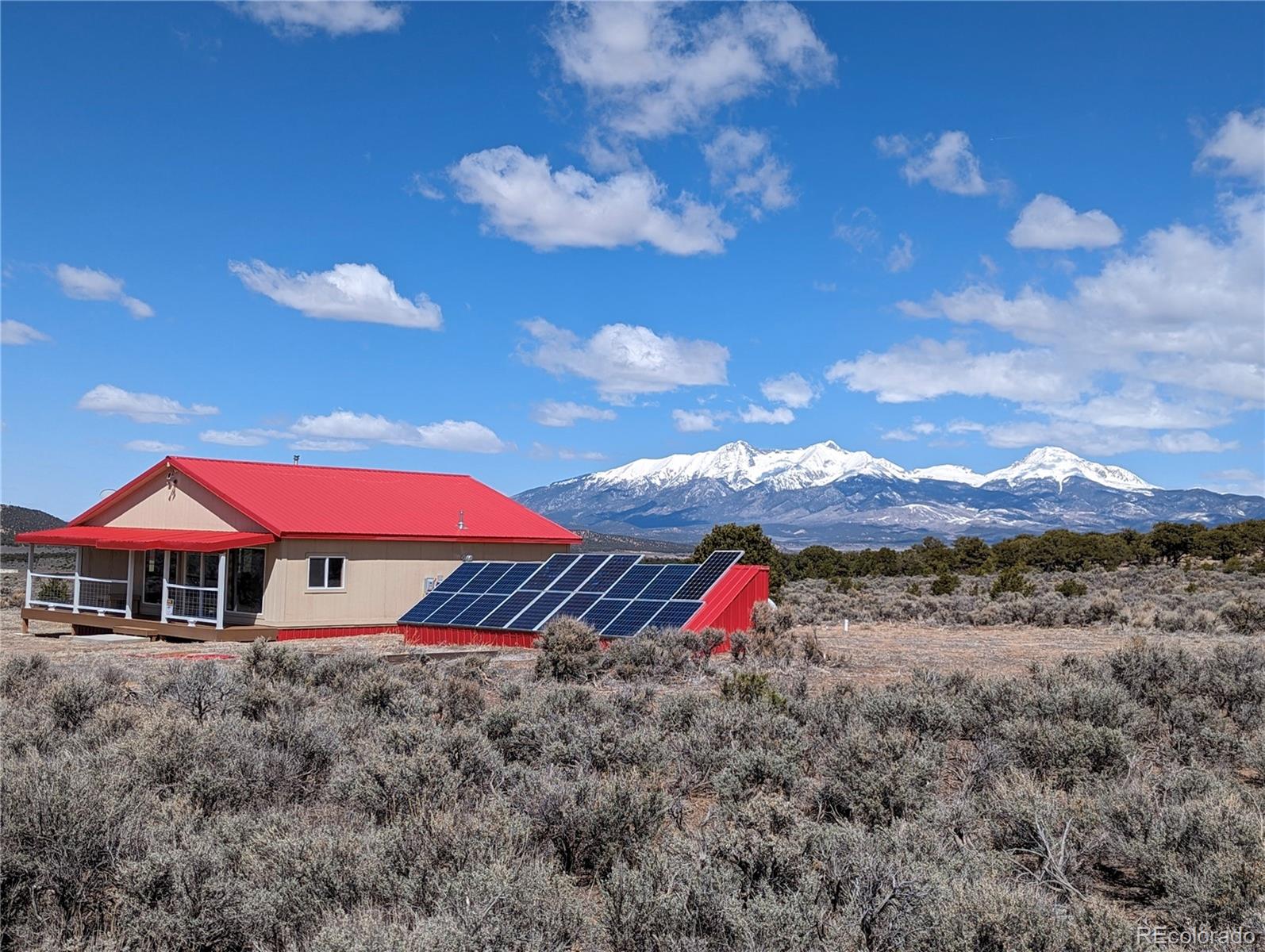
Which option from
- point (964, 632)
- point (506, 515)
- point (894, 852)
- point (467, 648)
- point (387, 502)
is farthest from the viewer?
point (506, 515)

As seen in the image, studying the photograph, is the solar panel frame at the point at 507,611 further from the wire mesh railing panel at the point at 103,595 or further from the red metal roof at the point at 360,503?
the wire mesh railing panel at the point at 103,595

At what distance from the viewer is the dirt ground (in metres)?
14.4

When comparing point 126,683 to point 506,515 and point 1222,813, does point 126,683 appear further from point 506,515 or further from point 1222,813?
point 506,515

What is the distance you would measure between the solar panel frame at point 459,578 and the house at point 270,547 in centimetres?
193

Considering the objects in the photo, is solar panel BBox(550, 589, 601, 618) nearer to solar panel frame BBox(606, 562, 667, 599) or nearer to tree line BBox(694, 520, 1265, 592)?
solar panel frame BBox(606, 562, 667, 599)

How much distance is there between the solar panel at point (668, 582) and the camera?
Answer: 17984 millimetres

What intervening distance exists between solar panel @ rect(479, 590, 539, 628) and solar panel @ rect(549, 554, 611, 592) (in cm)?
50

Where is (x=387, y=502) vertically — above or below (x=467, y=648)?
above

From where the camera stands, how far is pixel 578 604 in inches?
717

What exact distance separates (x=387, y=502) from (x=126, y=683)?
13.7 meters

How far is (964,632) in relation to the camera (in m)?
21.0

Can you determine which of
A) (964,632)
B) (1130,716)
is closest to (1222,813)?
(1130,716)

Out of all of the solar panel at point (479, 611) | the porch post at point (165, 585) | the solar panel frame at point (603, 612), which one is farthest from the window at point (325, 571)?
the solar panel frame at point (603, 612)

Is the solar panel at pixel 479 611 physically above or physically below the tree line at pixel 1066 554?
below
